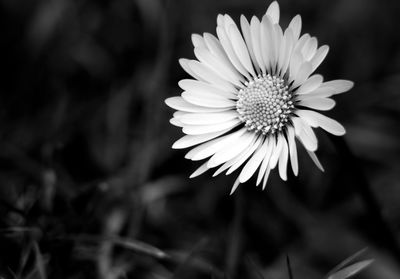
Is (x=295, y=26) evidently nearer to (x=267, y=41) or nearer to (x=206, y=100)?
(x=267, y=41)

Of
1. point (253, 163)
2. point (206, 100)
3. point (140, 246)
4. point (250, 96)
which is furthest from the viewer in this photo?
point (140, 246)

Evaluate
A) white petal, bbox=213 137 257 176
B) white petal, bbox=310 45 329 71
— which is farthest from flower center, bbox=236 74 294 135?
white petal, bbox=310 45 329 71

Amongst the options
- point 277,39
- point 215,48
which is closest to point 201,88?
point 215,48

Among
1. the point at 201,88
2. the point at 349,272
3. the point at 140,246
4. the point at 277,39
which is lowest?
the point at 349,272

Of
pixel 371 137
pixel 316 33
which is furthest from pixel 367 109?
pixel 316 33

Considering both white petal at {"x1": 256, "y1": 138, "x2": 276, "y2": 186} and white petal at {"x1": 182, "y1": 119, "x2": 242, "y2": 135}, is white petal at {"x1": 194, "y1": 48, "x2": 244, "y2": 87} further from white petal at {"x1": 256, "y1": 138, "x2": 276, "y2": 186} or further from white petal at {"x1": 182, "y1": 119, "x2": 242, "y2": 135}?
white petal at {"x1": 256, "y1": 138, "x2": 276, "y2": 186}

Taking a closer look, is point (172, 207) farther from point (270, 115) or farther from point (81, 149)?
point (270, 115)
